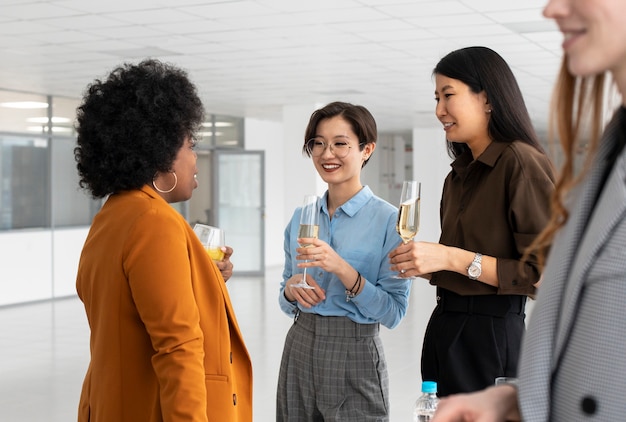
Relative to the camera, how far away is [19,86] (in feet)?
38.9

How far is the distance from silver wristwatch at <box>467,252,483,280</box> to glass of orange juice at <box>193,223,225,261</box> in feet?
2.67

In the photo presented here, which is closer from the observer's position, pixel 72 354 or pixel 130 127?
Result: pixel 130 127

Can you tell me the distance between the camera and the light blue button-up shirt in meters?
2.75

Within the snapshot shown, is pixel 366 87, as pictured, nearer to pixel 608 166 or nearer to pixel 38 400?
pixel 38 400

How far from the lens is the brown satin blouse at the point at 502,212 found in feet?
7.31

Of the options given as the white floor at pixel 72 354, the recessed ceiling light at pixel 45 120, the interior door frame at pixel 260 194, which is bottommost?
the white floor at pixel 72 354

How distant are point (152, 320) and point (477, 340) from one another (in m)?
0.91

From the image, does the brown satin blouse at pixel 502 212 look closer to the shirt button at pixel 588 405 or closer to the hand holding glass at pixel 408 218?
the hand holding glass at pixel 408 218

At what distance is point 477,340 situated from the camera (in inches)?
91.4

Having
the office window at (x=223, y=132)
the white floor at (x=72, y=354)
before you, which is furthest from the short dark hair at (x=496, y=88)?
the office window at (x=223, y=132)

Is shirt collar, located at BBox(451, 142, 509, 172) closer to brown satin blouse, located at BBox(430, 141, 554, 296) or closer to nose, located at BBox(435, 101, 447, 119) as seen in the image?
brown satin blouse, located at BBox(430, 141, 554, 296)

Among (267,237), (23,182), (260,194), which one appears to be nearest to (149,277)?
(23,182)

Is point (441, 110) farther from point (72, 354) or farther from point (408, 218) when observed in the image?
point (72, 354)

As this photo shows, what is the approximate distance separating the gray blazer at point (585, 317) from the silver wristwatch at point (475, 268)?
122cm
